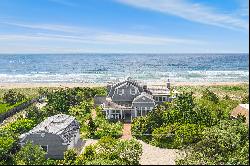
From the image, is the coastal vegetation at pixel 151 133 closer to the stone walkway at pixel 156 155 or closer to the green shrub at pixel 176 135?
the green shrub at pixel 176 135

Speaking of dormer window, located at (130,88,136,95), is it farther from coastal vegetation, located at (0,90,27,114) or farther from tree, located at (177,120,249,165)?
tree, located at (177,120,249,165)

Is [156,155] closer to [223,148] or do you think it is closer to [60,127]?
[60,127]

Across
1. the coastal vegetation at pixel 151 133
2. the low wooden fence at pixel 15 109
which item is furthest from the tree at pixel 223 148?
the low wooden fence at pixel 15 109

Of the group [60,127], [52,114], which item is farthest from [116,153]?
[52,114]

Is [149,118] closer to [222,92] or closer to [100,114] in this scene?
[100,114]

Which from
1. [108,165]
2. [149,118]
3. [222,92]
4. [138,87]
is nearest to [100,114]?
→ [138,87]

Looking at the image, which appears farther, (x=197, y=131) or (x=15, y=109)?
(x=15, y=109)
